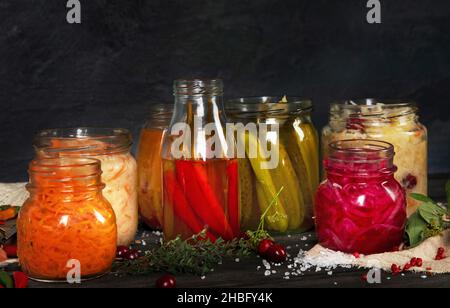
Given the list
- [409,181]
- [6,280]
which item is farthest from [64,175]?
[409,181]

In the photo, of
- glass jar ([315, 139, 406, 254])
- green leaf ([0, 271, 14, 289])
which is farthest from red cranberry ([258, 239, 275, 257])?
green leaf ([0, 271, 14, 289])

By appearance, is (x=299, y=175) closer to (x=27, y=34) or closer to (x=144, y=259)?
(x=144, y=259)

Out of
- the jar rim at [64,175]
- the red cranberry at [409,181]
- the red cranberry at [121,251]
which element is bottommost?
the red cranberry at [121,251]

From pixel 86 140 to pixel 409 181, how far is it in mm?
783

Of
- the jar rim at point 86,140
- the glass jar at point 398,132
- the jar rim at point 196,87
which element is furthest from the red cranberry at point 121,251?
the glass jar at point 398,132

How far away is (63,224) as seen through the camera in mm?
1766

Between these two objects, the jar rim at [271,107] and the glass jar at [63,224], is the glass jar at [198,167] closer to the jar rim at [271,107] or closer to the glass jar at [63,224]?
the jar rim at [271,107]

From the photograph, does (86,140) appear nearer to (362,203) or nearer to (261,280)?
(261,280)

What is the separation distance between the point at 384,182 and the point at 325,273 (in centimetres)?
26

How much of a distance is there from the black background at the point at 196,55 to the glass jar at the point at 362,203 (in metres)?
0.96

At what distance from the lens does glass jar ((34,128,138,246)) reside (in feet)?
6.69

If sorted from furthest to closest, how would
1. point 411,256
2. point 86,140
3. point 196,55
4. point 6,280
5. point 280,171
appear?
point 196,55, point 280,171, point 86,140, point 411,256, point 6,280

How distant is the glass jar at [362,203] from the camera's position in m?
1.95

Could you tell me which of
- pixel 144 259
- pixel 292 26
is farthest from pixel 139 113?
pixel 144 259
